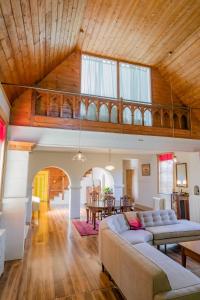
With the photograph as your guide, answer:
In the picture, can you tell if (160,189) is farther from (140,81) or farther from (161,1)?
(161,1)

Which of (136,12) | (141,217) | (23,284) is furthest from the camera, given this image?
(141,217)

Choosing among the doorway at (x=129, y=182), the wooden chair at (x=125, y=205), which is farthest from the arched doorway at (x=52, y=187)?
the wooden chair at (x=125, y=205)

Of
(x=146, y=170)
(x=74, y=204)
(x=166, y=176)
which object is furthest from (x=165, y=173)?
(x=74, y=204)

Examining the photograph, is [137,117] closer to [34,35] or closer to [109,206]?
[109,206]

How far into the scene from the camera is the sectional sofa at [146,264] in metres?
1.86

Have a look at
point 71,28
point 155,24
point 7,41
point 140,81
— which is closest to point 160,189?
point 140,81

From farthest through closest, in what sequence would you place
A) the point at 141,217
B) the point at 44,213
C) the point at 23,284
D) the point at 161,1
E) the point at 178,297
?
the point at 44,213, the point at 141,217, the point at 161,1, the point at 23,284, the point at 178,297

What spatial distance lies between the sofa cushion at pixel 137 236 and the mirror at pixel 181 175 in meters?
4.18

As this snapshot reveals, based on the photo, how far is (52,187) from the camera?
438 inches

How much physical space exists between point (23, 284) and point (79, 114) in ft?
12.0

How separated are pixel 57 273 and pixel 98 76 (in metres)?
5.06

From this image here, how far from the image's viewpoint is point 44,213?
857 centimetres

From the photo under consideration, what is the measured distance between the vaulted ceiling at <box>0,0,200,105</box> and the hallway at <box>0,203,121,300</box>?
11.5 feet

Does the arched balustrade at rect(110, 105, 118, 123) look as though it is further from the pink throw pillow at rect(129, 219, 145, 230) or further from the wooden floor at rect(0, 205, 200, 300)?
the wooden floor at rect(0, 205, 200, 300)
